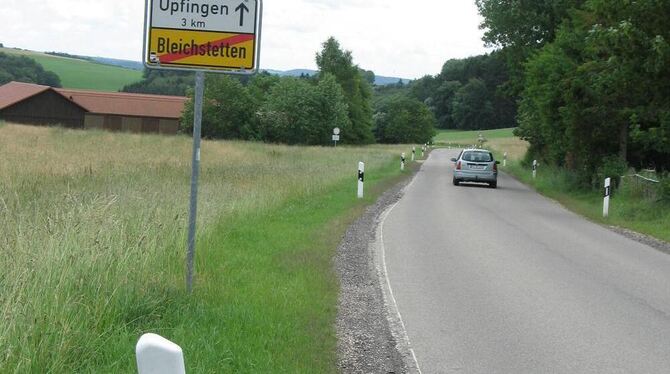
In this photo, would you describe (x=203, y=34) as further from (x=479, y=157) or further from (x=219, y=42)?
(x=479, y=157)

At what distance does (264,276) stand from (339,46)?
110 metres

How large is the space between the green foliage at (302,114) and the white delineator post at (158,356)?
90.3 meters

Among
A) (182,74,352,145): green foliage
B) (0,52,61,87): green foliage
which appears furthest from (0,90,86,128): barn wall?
(0,52,61,87): green foliage

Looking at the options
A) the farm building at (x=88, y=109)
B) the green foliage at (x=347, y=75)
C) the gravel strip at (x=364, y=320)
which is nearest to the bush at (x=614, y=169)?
the gravel strip at (x=364, y=320)

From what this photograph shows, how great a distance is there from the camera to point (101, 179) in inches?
728

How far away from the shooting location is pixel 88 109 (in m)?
97.0

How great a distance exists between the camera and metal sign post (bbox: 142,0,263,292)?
737 centimetres

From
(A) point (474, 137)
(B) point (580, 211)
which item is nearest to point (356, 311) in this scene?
(B) point (580, 211)

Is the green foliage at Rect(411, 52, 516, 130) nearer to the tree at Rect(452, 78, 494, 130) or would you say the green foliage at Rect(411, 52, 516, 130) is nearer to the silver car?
the tree at Rect(452, 78, 494, 130)

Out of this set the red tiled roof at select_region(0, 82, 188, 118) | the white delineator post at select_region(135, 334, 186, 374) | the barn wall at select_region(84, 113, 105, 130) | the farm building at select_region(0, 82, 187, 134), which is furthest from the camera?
the red tiled roof at select_region(0, 82, 188, 118)

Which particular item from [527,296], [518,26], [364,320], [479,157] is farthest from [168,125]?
[364,320]

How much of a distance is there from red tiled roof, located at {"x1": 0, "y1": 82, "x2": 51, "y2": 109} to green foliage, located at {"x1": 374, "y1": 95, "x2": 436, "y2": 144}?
66.4 meters

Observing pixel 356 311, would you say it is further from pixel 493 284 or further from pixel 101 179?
pixel 101 179

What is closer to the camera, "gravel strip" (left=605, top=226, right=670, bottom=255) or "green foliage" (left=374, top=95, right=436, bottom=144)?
"gravel strip" (left=605, top=226, right=670, bottom=255)
